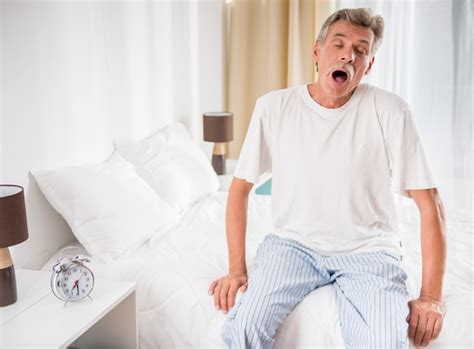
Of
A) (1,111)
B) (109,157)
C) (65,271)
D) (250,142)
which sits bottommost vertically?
(65,271)

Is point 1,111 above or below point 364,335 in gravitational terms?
above

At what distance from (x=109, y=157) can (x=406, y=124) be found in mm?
1262

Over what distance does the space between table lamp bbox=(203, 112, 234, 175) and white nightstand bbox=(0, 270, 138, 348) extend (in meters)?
1.58

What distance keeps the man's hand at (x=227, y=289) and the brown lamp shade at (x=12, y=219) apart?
0.55 meters

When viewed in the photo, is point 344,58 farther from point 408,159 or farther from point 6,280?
point 6,280

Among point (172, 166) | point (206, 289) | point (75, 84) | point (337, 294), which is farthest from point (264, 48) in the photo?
point (337, 294)

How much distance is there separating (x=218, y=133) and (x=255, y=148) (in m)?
1.47

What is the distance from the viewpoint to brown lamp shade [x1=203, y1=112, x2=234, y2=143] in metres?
3.12

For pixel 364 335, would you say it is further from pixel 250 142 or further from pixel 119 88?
pixel 119 88

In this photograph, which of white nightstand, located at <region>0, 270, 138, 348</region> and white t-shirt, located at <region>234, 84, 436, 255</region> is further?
white t-shirt, located at <region>234, 84, 436, 255</region>

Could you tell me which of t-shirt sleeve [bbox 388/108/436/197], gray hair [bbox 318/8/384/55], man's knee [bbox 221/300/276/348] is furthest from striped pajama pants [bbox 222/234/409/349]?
gray hair [bbox 318/8/384/55]

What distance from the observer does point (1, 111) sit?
1.67m

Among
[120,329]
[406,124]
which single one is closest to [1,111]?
[120,329]

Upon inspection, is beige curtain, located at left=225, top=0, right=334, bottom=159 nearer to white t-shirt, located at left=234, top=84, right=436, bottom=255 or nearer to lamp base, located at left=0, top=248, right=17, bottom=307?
white t-shirt, located at left=234, top=84, right=436, bottom=255
